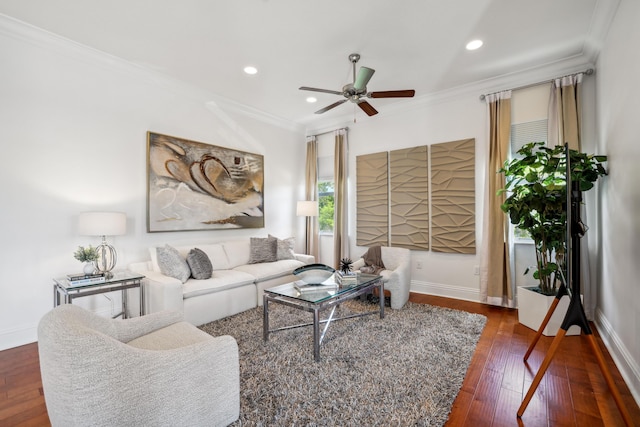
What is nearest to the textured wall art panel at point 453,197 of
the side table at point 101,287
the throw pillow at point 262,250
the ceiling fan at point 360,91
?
the ceiling fan at point 360,91

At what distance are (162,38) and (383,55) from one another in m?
2.36

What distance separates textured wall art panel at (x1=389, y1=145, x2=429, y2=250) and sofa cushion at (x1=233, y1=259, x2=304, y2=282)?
176 cm

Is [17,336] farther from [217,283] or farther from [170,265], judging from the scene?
[217,283]

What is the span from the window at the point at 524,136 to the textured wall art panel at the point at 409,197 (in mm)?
1128

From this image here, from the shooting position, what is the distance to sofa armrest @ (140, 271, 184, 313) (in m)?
3.02

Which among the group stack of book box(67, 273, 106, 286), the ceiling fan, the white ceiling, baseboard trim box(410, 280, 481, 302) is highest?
the white ceiling

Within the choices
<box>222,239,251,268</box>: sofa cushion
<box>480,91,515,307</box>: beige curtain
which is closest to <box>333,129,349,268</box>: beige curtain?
<box>222,239,251,268</box>: sofa cushion

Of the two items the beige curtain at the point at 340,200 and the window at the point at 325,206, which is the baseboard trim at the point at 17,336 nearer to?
the beige curtain at the point at 340,200

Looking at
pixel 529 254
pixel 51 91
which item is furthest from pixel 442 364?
pixel 51 91

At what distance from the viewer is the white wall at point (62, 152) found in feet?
9.23

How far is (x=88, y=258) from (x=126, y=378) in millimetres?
2104

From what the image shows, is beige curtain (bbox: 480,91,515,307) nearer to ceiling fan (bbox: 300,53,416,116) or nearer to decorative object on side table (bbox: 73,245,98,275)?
ceiling fan (bbox: 300,53,416,116)

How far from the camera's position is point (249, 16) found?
8.96ft

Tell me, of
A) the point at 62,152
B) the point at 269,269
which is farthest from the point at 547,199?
the point at 62,152
